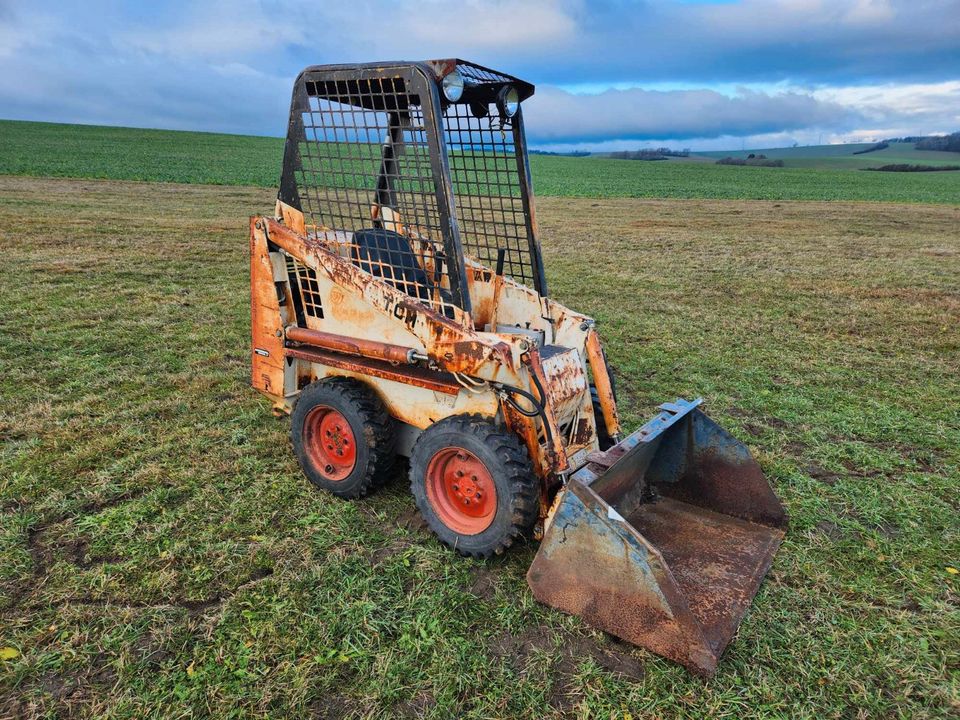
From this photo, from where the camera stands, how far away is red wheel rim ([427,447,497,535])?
308 cm

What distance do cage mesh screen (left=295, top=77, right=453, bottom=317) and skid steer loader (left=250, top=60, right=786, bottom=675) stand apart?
0.05 feet

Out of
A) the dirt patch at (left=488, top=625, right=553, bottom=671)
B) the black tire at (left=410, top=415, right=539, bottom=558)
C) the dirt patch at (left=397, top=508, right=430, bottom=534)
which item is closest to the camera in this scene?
the dirt patch at (left=488, top=625, right=553, bottom=671)

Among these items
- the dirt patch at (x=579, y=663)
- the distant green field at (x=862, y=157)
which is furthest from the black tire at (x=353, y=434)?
the distant green field at (x=862, y=157)

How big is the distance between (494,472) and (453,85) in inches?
74.5

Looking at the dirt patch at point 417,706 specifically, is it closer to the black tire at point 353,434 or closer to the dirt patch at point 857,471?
the black tire at point 353,434

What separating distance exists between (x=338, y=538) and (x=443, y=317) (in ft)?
4.23

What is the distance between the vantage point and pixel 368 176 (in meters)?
3.47

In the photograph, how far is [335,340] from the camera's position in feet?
11.7

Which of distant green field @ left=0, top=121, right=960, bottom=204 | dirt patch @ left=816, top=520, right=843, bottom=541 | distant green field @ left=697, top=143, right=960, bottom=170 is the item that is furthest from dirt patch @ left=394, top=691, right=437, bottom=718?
distant green field @ left=697, top=143, right=960, bottom=170

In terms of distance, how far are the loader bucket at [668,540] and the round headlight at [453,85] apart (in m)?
1.89

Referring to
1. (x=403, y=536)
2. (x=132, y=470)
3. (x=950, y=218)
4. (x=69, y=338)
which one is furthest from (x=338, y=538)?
(x=950, y=218)

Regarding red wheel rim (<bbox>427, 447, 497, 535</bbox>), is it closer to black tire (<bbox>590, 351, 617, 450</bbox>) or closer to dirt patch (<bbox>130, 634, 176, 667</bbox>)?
black tire (<bbox>590, 351, 617, 450</bbox>)

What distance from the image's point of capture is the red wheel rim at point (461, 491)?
3.08 metres

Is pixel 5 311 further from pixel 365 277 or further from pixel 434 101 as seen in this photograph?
pixel 434 101
